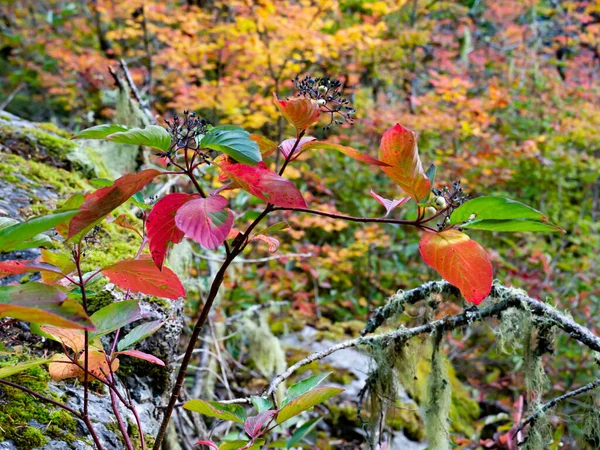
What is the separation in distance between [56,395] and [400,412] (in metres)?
2.28

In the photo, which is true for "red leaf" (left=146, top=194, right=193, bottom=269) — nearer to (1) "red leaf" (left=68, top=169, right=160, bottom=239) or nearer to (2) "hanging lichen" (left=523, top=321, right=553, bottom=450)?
(1) "red leaf" (left=68, top=169, right=160, bottom=239)

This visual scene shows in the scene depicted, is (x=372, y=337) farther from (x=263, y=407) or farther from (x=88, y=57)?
(x=88, y=57)

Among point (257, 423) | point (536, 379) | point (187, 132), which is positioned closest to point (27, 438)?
point (257, 423)

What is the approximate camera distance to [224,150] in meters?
0.64

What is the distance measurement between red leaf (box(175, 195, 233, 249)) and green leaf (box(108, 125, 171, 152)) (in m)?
0.09

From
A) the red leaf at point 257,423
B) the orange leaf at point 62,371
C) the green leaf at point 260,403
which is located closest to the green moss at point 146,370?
the orange leaf at point 62,371

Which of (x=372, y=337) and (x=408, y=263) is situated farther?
(x=408, y=263)

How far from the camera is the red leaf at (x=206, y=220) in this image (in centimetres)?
61

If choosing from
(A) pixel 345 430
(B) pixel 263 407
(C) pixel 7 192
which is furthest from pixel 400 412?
(C) pixel 7 192

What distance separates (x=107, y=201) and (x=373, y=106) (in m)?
7.02

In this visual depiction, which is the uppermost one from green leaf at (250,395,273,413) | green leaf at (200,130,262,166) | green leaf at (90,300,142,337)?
green leaf at (200,130,262,166)

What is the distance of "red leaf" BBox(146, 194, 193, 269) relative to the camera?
0.70 meters

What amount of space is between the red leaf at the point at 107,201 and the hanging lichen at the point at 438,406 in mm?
1120

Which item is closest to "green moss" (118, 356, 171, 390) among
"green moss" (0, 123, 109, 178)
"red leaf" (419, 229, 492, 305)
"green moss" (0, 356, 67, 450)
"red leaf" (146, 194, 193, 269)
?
"green moss" (0, 356, 67, 450)
